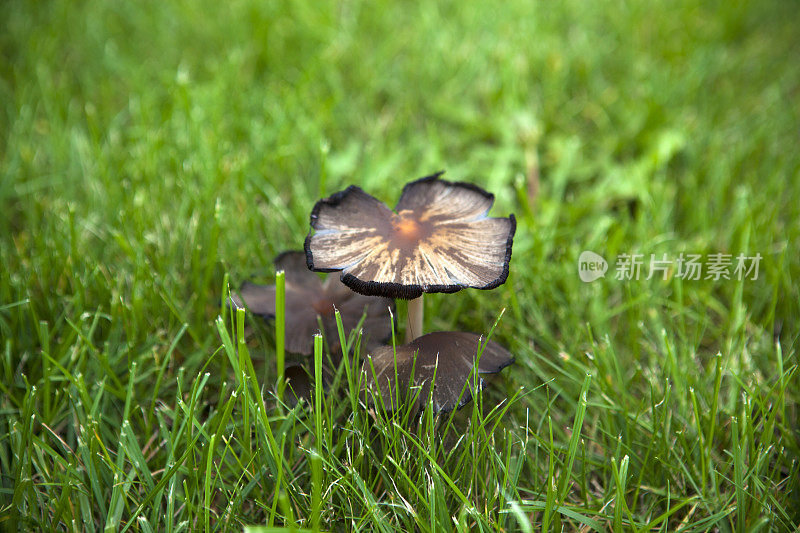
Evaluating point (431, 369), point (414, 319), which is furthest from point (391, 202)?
point (431, 369)

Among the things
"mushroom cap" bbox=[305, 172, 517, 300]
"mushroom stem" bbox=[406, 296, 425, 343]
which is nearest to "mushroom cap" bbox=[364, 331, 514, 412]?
"mushroom stem" bbox=[406, 296, 425, 343]

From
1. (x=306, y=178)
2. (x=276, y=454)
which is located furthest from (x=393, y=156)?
(x=276, y=454)

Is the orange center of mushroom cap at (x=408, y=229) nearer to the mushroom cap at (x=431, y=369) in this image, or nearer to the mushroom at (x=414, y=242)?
the mushroom at (x=414, y=242)

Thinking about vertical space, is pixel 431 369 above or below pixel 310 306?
below

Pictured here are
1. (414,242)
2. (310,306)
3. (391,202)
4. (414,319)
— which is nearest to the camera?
(414,242)

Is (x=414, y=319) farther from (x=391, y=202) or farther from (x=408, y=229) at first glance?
(x=391, y=202)

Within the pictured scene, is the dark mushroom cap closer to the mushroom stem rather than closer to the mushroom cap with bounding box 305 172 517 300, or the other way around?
the mushroom stem

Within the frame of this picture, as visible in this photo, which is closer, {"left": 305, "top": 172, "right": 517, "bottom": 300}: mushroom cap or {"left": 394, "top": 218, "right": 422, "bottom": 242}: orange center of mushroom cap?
{"left": 305, "top": 172, "right": 517, "bottom": 300}: mushroom cap
